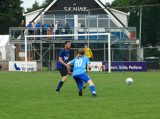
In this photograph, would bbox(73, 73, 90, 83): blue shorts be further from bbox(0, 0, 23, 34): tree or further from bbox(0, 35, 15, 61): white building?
bbox(0, 0, 23, 34): tree

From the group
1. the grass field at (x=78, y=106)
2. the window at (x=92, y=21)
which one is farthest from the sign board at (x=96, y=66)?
the grass field at (x=78, y=106)

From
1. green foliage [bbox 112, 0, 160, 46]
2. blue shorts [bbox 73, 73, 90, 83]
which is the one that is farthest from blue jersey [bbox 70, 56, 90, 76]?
green foliage [bbox 112, 0, 160, 46]

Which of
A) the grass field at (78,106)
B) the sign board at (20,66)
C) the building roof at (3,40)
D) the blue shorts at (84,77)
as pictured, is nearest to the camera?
the grass field at (78,106)

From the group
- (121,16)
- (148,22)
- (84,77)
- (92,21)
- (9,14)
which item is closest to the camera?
(84,77)

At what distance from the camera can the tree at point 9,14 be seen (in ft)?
264

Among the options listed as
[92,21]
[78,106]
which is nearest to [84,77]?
[78,106]

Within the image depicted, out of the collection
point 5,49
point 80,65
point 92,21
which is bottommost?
point 5,49

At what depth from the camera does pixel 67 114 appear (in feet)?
39.8

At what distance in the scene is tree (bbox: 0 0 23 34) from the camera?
80.5m

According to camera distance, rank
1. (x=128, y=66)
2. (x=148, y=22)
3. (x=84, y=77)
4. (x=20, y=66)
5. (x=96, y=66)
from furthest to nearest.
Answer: (x=148, y=22) → (x=20, y=66) → (x=96, y=66) → (x=128, y=66) → (x=84, y=77)

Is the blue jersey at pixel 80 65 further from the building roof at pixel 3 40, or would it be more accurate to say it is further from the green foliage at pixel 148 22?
the building roof at pixel 3 40

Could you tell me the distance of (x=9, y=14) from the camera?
8362cm

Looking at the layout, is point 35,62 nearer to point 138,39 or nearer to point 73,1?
point 138,39

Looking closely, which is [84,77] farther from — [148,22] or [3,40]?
[3,40]
